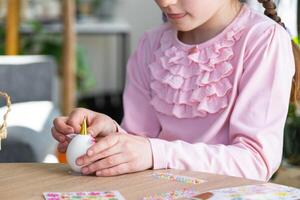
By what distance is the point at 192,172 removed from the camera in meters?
1.15

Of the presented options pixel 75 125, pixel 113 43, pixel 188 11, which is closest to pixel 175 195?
pixel 75 125

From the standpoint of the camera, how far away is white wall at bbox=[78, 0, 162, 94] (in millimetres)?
5641

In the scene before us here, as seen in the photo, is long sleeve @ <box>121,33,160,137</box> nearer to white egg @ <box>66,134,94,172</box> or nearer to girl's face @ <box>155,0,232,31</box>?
girl's face @ <box>155,0,232,31</box>

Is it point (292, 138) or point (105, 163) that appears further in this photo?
point (292, 138)

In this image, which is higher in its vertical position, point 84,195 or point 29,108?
point 84,195

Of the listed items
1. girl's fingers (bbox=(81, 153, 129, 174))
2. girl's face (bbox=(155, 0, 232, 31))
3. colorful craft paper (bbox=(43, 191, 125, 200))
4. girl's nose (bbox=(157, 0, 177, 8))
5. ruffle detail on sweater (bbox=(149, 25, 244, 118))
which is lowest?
colorful craft paper (bbox=(43, 191, 125, 200))

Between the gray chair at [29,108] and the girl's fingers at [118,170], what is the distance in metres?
1.10

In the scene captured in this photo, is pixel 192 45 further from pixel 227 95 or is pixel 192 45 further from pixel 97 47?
pixel 97 47

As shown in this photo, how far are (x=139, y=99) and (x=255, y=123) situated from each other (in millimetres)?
364

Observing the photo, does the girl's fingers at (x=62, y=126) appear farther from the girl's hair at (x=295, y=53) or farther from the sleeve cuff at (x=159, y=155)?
the girl's hair at (x=295, y=53)

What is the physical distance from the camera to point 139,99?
160 cm

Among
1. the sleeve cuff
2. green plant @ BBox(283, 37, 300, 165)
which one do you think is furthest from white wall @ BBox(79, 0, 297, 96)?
the sleeve cuff

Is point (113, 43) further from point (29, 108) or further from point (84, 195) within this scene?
point (84, 195)

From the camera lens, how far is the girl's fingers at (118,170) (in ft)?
3.70
